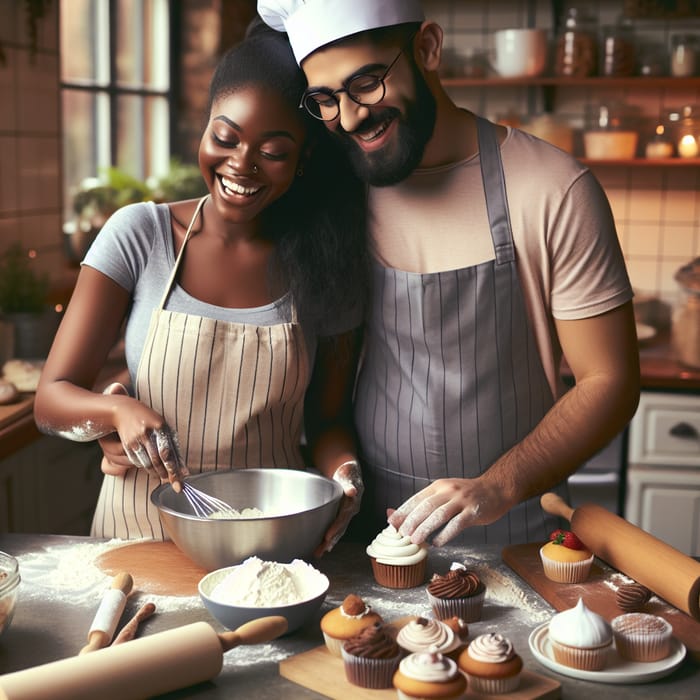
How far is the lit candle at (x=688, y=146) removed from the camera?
3502 mm

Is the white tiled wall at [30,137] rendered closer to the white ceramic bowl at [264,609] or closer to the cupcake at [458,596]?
the white ceramic bowl at [264,609]

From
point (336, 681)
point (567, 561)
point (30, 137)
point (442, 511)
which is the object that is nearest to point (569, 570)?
point (567, 561)

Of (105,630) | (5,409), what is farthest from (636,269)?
(105,630)

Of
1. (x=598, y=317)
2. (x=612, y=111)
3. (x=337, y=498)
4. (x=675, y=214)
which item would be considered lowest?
(x=337, y=498)

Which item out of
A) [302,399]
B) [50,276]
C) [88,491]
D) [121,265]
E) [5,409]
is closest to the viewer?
[121,265]

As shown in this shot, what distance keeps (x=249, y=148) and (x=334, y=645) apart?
0.79 meters

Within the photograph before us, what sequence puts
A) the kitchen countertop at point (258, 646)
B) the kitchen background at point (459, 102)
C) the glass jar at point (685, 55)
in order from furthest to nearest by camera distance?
the glass jar at point (685, 55) → the kitchen background at point (459, 102) → the kitchen countertop at point (258, 646)

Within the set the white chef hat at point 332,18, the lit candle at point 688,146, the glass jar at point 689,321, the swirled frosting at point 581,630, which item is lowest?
the swirled frosting at point 581,630

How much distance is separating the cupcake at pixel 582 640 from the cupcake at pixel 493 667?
79 millimetres

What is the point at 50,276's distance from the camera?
3.19 meters

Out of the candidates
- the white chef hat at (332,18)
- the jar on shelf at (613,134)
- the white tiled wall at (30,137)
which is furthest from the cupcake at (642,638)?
the jar on shelf at (613,134)

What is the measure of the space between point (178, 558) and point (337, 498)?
0.90 feet

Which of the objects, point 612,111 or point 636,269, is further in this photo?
point 636,269

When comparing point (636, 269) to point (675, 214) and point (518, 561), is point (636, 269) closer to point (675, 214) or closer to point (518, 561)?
point (675, 214)
